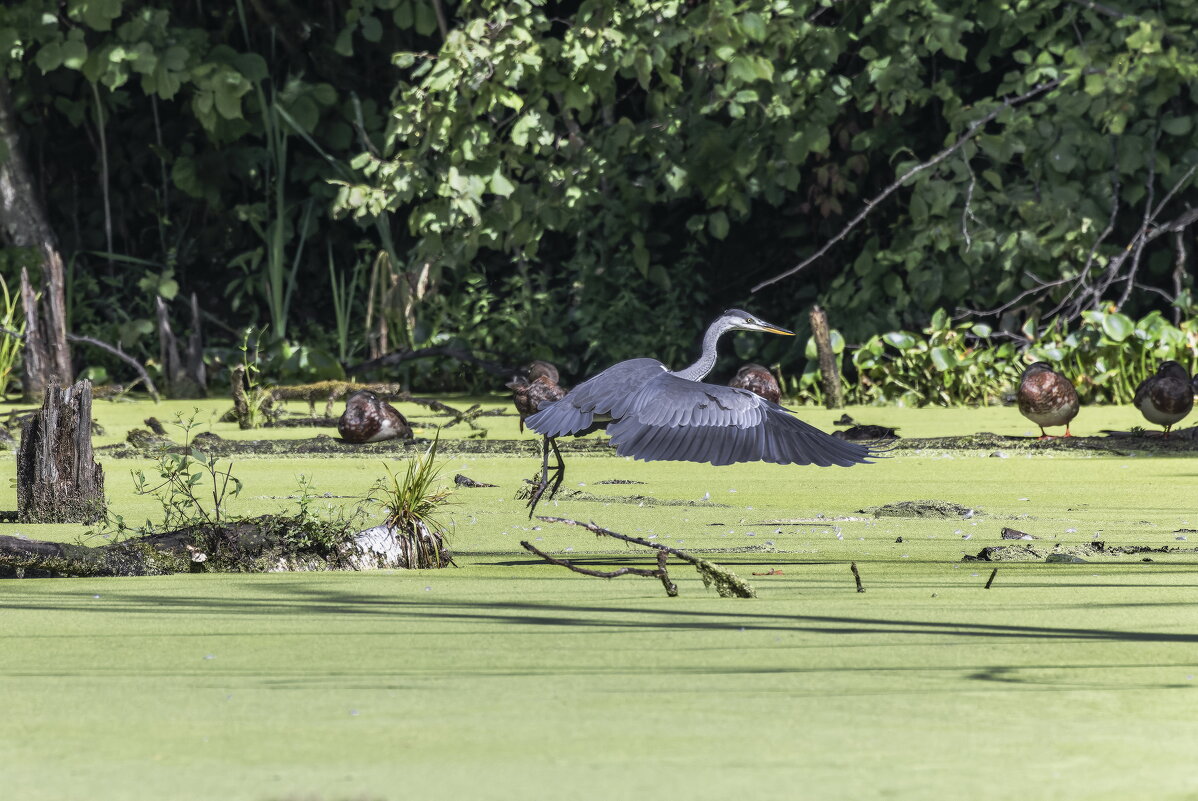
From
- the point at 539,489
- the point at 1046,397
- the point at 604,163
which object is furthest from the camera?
the point at 604,163

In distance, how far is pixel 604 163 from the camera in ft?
33.6

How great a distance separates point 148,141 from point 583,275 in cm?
352

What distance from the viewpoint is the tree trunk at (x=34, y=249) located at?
32.7ft

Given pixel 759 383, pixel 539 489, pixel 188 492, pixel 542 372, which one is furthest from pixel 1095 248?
pixel 188 492

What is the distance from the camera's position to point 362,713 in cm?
211

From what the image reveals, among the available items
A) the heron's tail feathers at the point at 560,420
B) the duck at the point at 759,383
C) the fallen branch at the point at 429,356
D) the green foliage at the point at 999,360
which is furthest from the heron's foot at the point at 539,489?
the fallen branch at the point at 429,356

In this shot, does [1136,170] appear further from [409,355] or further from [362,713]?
[362,713]

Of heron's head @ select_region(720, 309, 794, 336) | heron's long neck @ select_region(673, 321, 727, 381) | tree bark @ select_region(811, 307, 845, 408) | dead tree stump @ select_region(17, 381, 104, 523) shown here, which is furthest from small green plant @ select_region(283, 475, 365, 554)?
tree bark @ select_region(811, 307, 845, 408)

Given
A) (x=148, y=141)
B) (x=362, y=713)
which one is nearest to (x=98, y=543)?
(x=362, y=713)

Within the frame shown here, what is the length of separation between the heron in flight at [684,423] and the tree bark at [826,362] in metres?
4.73

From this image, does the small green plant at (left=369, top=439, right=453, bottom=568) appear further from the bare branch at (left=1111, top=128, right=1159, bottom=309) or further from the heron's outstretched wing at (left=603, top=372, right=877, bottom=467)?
the bare branch at (left=1111, top=128, right=1159, bottom=309)

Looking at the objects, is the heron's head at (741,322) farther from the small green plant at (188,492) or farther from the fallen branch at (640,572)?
the fallen branch at (640,572)

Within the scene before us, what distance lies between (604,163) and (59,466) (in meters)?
6.13

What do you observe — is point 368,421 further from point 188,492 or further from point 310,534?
point 310,534
